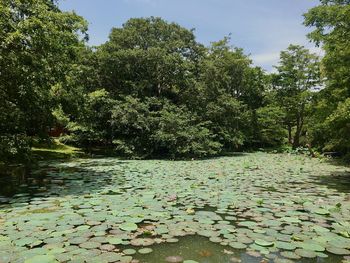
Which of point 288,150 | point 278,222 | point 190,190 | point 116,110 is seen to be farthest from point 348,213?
point 288,150

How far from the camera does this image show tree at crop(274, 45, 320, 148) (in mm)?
28031

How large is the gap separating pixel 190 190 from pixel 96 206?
2700 mm

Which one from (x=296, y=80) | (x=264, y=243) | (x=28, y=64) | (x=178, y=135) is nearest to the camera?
(x=264, y=243)

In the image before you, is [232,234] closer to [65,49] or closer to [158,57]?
[65,49]

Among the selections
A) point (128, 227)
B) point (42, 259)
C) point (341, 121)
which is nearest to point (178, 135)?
point (341, 121)

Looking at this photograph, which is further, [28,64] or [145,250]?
[28,64]

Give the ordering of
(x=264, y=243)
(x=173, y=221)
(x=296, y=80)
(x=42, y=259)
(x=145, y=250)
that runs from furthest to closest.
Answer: (x=296, y=80) → (x=173, y=221) → (x=264, y=243) → (x=145, y=250) → (x=42, y=259)

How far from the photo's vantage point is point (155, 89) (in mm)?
22125

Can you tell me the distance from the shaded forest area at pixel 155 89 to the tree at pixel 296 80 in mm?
86

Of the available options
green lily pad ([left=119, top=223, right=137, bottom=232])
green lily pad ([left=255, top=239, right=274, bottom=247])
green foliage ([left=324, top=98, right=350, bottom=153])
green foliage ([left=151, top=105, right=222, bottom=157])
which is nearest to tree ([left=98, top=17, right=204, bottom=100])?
green foliage ([left=151, top=105, right=222, bottom=157])

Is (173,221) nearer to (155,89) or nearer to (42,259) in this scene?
(42,259)

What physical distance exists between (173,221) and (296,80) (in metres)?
26.2

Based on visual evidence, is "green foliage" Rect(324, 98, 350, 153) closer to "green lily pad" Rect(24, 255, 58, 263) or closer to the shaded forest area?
the shaded forest area

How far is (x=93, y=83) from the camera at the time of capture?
830 inches
